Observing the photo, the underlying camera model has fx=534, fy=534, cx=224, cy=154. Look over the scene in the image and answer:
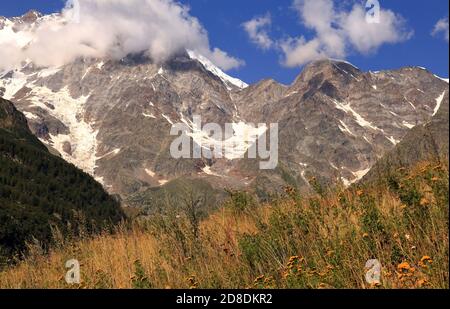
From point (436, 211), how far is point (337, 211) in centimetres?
194

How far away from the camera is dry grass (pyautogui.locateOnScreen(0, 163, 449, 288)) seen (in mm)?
5676

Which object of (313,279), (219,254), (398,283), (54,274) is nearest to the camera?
(398,283)

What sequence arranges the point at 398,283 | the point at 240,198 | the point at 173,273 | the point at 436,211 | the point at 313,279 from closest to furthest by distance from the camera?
the point at 398,283, the point at 313,279, the point at 436,211, the point at 173,273, the point at 240,198

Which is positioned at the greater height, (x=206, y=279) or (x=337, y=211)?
(x=337, y=211)

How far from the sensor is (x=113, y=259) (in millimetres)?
9203

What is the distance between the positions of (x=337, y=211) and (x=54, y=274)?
194 inches

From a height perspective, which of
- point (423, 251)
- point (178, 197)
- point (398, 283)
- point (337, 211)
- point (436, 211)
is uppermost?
point (178, 197)

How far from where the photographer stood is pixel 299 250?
720 cm

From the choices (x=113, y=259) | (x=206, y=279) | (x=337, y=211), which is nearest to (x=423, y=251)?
(x=337, y=211)

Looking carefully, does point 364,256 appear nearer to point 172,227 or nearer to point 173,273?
point 173,273

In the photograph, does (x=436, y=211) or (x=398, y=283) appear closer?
(x=398, y=283)

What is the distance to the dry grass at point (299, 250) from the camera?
568cm
